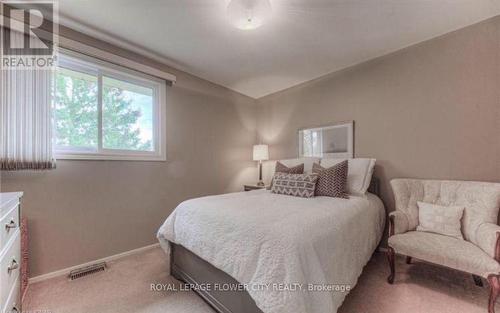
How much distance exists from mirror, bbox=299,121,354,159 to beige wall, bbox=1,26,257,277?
120 cm

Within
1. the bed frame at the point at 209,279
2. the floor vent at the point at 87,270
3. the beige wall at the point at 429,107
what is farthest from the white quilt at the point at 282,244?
the beige wall at the point at 429,107

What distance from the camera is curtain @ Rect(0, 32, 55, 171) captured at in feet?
5.67

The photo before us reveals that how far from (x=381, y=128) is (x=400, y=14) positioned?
4.07ft

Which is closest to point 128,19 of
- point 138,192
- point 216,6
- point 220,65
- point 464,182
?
point 216,6

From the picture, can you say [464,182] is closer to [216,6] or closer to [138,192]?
[216,6]

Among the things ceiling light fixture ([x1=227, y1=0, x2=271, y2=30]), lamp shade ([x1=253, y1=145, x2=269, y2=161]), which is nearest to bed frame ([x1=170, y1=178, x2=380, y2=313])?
ceiling light fixture ([x1=227, y1=0, x2=271, y2=30])

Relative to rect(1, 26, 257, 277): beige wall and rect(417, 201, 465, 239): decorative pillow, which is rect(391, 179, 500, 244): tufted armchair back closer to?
rect(417, 201, 465, 239): decorative pillow

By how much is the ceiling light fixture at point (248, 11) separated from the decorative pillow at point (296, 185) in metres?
1.61

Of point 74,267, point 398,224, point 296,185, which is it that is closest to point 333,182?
point 296,185

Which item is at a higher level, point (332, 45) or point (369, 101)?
point (332, 45)

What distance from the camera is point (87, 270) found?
206 cm

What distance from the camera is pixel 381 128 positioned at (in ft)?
8.62

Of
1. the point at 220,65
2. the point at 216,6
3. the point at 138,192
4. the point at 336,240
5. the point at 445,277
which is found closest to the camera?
the point at 336,240

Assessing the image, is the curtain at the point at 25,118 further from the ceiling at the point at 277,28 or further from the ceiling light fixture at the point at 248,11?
the ceiling light fixture at the point at 248,11
